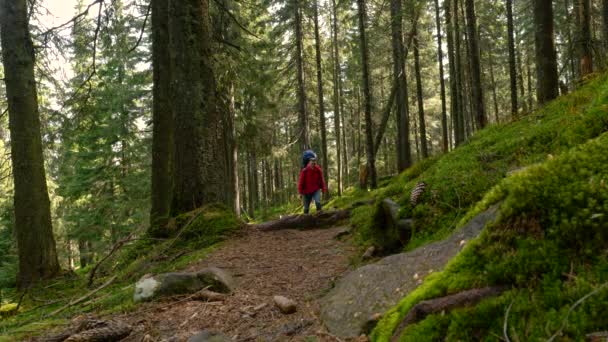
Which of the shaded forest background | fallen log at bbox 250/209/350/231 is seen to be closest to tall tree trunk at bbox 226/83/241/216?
the shaded forest background

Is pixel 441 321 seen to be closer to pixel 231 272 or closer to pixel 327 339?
pixel 327 339

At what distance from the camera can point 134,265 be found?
19.7ft

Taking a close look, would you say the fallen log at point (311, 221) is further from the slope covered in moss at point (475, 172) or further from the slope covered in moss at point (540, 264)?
the slope covered in moss at point (540, 264)

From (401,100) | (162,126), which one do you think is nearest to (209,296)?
(162,126)

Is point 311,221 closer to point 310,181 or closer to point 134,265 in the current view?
point 310,181

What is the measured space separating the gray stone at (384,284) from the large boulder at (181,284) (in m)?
1.28

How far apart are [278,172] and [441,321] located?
149ft

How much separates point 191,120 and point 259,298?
3.92m

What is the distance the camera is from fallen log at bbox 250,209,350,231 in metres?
9.00

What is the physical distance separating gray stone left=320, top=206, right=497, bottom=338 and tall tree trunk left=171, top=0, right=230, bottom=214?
3906 millimetres

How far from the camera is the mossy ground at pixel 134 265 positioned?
15.2 feet

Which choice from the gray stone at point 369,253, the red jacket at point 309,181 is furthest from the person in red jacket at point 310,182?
the gray stone at point 369,253

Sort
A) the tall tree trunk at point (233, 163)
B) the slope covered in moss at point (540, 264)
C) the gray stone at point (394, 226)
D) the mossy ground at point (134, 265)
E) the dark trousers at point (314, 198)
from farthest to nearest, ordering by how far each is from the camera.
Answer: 1. the tall tree trunk at point (233, 163)
2. the dark trousers at point (314, 198)
3. the gray stone at point (394, 226)
4. the mossy ground at point (134, 265)
5. the slope covered in moss at point (540, 264)

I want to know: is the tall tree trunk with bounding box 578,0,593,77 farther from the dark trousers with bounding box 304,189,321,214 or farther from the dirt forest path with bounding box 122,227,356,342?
the dirt forest path with bounding box 122,227,356,342
